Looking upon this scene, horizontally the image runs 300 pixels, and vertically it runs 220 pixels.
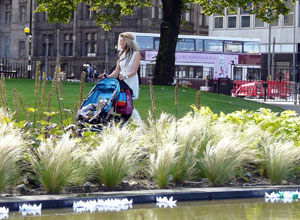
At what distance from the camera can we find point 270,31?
7269cm

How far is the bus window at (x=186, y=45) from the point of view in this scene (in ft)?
185

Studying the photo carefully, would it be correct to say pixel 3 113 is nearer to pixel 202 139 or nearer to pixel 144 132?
pixel 144 132

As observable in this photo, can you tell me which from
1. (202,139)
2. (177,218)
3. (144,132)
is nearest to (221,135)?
(202,139)

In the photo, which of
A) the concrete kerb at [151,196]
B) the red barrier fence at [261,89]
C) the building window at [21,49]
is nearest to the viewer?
the concrete kerb at [151,196]

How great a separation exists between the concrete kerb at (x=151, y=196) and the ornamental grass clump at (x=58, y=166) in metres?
0.32

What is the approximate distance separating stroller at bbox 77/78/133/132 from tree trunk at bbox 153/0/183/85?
17398mm

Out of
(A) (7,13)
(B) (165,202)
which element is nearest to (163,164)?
(B) (165,202)

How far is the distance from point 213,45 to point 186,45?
2.34 m

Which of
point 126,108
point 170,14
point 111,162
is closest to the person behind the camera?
point 111,162

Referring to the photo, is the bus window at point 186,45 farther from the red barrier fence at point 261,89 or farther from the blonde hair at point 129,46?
the blonde hair at point 129,46

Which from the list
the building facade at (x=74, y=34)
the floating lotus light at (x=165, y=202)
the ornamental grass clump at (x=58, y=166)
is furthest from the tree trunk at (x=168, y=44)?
the building facade at (x=74, y=34)

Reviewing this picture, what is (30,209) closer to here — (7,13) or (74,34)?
(74,34)

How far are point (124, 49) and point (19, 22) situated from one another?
240 feet

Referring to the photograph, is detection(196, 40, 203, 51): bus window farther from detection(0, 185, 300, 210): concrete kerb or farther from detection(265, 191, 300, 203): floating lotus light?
detection(265, 191, 300, 203): floating lotus light
